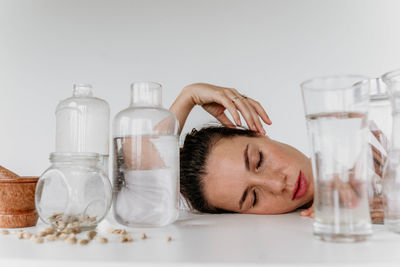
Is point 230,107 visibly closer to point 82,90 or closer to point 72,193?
point 82,90

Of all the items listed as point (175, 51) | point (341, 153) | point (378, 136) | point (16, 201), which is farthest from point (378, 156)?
point (175, 51)

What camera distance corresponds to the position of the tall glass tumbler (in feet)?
1.49

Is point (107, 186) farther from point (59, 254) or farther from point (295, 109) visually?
point (295, 109)

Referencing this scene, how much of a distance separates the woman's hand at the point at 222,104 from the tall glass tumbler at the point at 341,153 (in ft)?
1.35

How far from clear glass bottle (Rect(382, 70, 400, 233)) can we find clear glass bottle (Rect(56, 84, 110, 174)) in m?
0.67

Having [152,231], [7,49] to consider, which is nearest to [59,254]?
[152,231]

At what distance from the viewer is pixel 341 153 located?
459 millimetres

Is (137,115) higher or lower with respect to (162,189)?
higher

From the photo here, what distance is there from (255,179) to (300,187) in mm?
138

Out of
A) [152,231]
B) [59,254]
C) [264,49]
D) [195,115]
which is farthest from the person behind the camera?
[264,49]

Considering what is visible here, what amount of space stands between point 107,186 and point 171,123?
0.16 m

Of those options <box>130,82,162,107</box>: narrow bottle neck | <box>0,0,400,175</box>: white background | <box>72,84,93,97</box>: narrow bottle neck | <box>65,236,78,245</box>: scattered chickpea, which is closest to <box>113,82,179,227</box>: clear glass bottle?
<box>130,82,162,107</box>: narrow bottle neck

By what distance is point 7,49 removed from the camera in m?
1.73

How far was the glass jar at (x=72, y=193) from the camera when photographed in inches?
22.8
